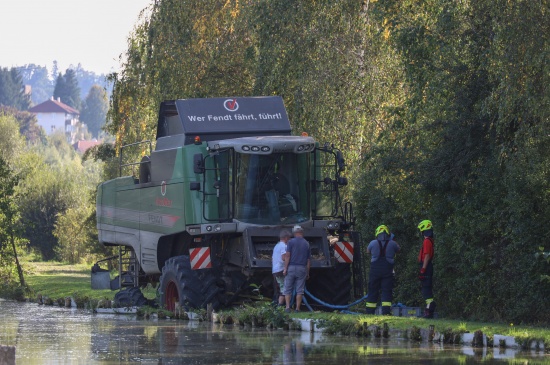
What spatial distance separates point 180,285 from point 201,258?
683 mm

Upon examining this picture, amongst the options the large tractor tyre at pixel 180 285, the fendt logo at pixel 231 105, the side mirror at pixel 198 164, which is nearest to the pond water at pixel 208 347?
the large tractor tyre at pixel 180 285

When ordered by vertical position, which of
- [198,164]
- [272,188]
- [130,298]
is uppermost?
[198,164]

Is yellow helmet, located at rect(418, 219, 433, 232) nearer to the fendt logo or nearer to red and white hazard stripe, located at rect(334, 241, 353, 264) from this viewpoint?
red and white hazard stripe, located at rect(334, 241, 353, 264)

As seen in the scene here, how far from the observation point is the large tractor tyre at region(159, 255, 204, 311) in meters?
23.8

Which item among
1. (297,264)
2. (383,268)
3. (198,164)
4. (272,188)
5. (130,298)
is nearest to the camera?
(297,264)

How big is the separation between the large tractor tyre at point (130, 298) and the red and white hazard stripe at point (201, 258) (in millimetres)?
4644

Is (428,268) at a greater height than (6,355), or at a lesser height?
greater

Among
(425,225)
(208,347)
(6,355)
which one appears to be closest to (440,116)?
(425,225)

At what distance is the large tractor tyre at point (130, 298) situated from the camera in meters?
28.3

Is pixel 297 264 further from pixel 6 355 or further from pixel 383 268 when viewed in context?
pixel 6 355

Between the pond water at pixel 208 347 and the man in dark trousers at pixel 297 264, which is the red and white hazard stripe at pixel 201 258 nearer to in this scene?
the pond water at pixel 208 347

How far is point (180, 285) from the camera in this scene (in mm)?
24016

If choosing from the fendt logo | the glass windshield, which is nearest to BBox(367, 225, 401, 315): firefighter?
the glass windshield

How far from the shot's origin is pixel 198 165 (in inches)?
922
